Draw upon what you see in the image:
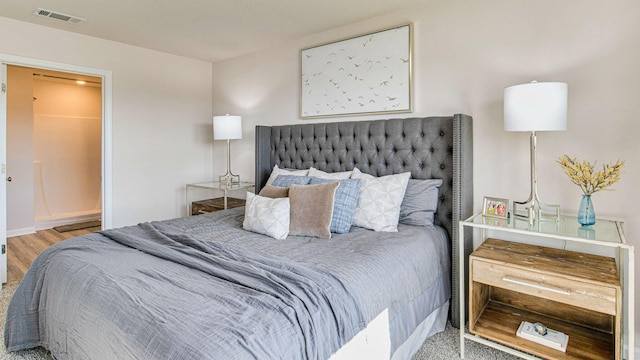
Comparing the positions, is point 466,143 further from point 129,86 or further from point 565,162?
point 129,86

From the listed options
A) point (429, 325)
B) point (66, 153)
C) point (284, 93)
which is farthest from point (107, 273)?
point (66, 153)

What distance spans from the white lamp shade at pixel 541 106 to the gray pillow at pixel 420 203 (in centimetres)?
74

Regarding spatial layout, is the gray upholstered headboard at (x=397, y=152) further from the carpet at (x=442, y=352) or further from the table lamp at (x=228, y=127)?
the table lamp at (x=228, y=127)

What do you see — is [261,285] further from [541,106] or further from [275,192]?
[541,106]

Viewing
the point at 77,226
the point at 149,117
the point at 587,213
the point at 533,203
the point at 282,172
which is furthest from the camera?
the point at 77,226

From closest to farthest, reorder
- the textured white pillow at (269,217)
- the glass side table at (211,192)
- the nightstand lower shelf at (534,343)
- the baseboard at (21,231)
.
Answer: the nightstand lower shelf at (534,343) → the textured white pillow at (269,217) → the glass side table at (211,192) → the baseboard at (21,231)

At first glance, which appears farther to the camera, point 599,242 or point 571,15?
point 571,15

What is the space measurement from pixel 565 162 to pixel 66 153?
256 inches

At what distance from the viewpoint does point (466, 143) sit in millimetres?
2383

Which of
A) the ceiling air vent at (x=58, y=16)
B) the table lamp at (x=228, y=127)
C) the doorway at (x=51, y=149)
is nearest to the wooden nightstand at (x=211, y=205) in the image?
the table lamp at (x=228, y=127)

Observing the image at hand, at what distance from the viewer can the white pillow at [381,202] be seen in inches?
92.7

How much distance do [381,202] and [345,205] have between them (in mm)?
253

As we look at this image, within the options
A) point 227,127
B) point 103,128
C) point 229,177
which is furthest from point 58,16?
point 229,177

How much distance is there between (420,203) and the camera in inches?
97.8
